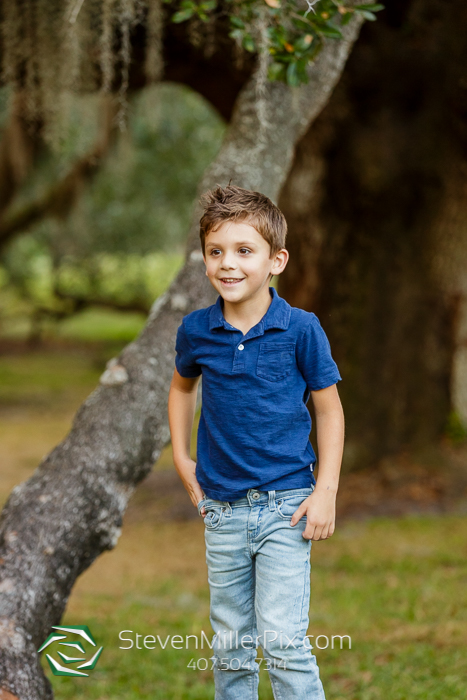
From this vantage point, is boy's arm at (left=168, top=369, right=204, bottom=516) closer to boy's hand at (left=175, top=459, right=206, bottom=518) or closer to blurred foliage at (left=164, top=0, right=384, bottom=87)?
boy's hand at (left=175, top=459, right=206, bottom=518)

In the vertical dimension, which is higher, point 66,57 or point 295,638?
point 66,57

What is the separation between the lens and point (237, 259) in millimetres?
1789

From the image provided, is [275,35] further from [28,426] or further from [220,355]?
[28,426]

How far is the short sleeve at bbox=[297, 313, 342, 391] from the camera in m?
1.82

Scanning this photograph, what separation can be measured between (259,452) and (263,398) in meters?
0.13

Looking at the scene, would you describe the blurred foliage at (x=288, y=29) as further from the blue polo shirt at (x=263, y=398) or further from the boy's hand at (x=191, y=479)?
the boy's hand at (x=191, y=479)

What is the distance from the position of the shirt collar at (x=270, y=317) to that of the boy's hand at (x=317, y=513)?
0.40 m

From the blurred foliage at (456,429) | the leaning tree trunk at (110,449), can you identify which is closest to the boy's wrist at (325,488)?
the leaning tree trunk at (110,449)

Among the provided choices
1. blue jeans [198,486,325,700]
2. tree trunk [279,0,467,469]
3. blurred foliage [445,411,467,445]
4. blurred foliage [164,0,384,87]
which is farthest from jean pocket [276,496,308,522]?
blurred foliage [445,411,467,445]

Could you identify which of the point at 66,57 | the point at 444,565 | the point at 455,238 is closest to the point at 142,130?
the point at 455,238

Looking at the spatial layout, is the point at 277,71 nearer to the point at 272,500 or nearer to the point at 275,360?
the point at 275,360

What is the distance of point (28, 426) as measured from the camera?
9.24 m

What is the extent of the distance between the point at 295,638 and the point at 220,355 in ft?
2.28

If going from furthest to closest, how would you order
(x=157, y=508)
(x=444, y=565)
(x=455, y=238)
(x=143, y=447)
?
(x=157, y=508) → (x=455, y=238) → (x=444, y=565) → (x=143, y=447)
